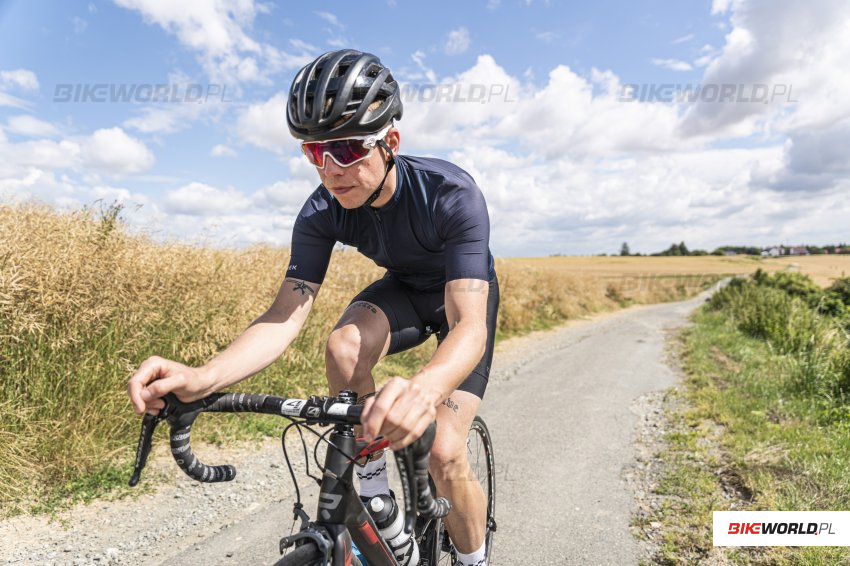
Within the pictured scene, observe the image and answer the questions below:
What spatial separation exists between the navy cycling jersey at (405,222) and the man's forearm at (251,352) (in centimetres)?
34

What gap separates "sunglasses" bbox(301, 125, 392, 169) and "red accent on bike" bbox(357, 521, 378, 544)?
1458mm

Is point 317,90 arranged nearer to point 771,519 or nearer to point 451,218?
point 451,218

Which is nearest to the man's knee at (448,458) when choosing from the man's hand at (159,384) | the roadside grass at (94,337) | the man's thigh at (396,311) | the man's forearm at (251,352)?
the man's thigh at (396,311)

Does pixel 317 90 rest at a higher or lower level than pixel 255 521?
higher

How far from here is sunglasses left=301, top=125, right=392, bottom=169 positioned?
241cm

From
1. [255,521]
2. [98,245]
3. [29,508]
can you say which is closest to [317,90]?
[255,521]

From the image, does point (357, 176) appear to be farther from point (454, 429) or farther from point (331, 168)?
point (454, 429)

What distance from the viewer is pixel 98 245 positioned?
19.1ft

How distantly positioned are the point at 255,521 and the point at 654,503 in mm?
3258

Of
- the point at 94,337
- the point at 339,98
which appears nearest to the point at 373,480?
the point at 339,98

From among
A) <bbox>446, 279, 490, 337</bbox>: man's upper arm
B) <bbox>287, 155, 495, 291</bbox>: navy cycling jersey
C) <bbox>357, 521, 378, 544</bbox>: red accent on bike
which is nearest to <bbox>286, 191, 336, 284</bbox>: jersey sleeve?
<bbox>287, 155, 495, 291</bbox>: navy cycling jersey

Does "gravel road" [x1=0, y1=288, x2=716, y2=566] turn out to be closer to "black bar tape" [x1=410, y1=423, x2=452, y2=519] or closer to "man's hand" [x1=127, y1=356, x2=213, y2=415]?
"man's hand" [x1=127, y1=356, x2=213, y2=415]

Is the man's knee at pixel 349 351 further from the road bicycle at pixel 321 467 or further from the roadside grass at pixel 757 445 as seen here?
the roadside grass at pixel 757 445

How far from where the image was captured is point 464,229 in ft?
8.36
